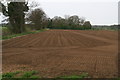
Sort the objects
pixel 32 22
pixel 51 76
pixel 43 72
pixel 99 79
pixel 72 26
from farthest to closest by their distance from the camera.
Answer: pixel 72 26
pixel 32 22
pixel 43 72
pixel 51 76
pixel 99 79

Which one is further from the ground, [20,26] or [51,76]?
[20,26]

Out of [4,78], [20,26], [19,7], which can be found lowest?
[4,78]

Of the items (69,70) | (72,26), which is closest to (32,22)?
(72,26)

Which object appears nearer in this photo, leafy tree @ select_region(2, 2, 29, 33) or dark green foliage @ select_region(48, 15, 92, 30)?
leafy tree @ select_region(2, 2, 29, 33)

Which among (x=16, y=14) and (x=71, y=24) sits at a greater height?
(x=71, y=24)

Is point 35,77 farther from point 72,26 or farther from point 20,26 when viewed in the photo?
point 72,26

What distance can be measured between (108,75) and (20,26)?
37.4 m

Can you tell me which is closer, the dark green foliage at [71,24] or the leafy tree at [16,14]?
the leafy tree at [16,14]

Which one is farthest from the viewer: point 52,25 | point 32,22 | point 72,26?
point 52,25

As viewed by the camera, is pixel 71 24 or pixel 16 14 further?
pixel 71 24

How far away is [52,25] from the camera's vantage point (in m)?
114

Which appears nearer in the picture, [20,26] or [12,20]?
[12,20]

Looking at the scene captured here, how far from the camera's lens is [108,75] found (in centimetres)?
691

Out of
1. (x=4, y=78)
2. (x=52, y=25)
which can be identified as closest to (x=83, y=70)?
(x=4, y=78)
